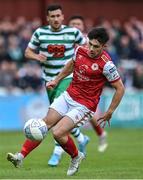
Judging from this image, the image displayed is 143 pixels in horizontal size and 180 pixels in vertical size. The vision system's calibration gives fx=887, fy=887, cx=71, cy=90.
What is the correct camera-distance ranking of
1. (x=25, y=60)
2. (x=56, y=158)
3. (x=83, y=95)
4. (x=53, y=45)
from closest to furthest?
1. (x=83, y=95)
2. (x=56, y=158)
3. (x=53, y=45)
4. (x=25, y=60)

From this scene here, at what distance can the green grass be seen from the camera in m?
12.9

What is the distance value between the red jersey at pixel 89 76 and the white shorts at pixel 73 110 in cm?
6

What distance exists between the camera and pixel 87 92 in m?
13.3

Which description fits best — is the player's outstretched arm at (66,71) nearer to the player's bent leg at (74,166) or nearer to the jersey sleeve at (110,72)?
the jersey sleeve at (110,72)

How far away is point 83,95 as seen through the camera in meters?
13.3

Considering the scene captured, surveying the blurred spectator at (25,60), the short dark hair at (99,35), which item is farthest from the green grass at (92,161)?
the blurred spectator at (25,60)

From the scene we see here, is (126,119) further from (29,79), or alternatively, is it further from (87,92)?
(87,92)

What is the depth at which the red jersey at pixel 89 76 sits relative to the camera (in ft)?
43.2

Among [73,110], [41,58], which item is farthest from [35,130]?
[41,58]

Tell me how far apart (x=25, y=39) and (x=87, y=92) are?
40.6 feet

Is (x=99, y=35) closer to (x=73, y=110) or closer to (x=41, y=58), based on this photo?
(x=73, y=110)

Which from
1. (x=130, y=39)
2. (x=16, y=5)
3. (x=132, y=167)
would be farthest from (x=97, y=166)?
(x=16, y=5)

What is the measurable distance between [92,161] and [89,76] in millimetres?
2860

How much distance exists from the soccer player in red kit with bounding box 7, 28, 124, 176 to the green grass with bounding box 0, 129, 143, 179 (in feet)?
1.23
